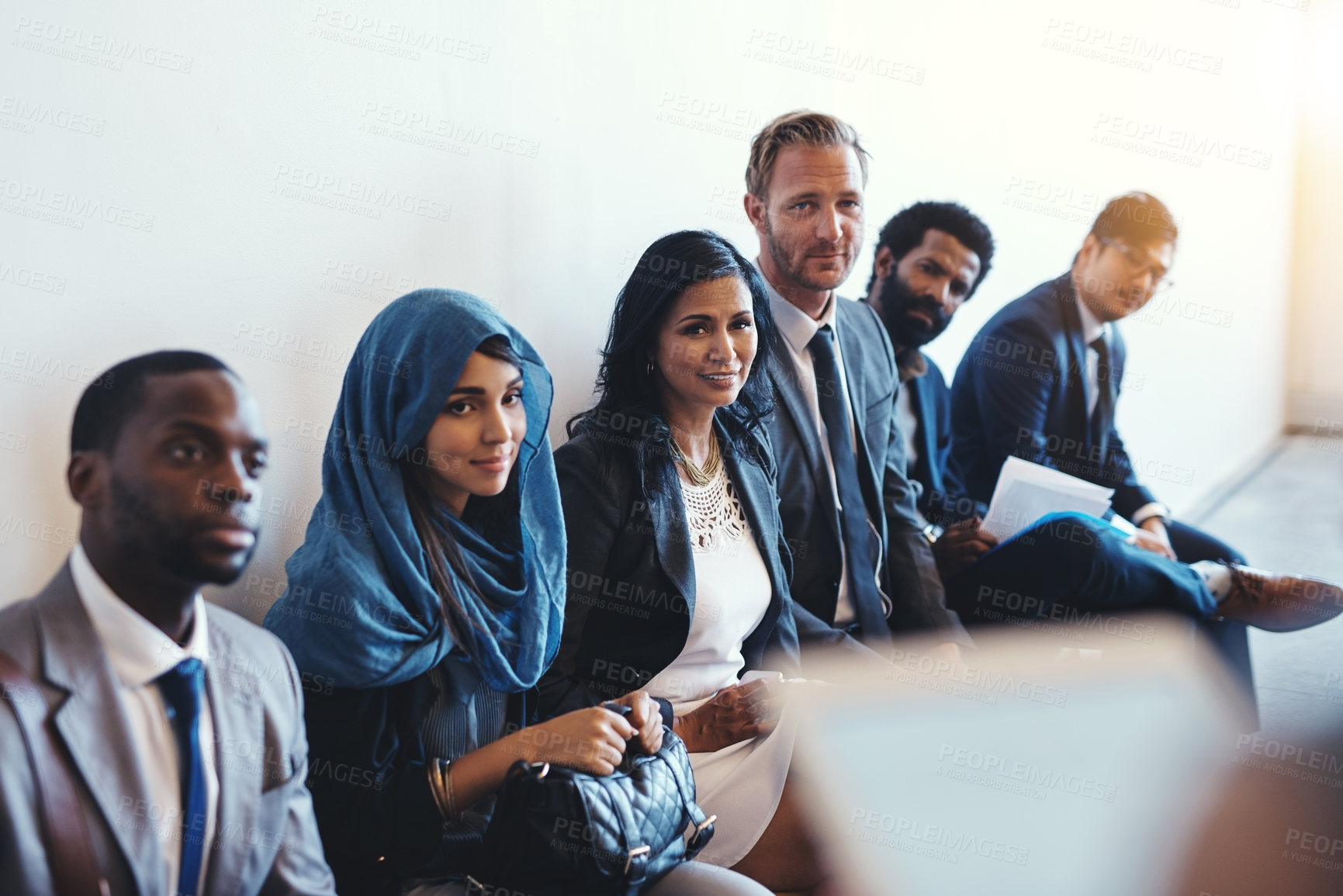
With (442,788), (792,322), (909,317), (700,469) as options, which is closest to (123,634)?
(442,788)

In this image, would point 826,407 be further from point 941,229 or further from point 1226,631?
point 1226,631

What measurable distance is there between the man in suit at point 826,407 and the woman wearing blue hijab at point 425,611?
3.39ft

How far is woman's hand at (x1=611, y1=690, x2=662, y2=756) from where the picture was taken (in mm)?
1966

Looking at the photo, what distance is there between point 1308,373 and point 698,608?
21.4 feet

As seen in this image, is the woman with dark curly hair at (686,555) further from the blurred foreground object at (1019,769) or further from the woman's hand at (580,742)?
the woman's hand at (580,742)

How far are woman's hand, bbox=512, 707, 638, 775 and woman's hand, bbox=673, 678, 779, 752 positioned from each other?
0.43 m

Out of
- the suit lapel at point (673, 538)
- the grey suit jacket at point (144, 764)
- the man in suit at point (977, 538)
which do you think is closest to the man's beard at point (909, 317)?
the man in suit at point (977, 538)

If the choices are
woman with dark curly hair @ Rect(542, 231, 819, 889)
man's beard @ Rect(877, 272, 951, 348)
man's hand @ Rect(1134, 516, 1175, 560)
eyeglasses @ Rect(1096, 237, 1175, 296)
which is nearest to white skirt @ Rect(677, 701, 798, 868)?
woman with dark curly hair @ Rect(542, 231, 819, 889)

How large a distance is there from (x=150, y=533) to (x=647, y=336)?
1.28m

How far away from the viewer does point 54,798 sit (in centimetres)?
127

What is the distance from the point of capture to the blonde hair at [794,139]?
9.59ft

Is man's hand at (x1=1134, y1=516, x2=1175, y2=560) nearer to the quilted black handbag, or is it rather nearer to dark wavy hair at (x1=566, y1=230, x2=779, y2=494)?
dark wavy hair at (x1=566, y1=230, x2=779, y2=494)

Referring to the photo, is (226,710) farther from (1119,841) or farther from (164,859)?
(1119,841)

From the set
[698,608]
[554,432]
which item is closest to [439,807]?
[698,608]
